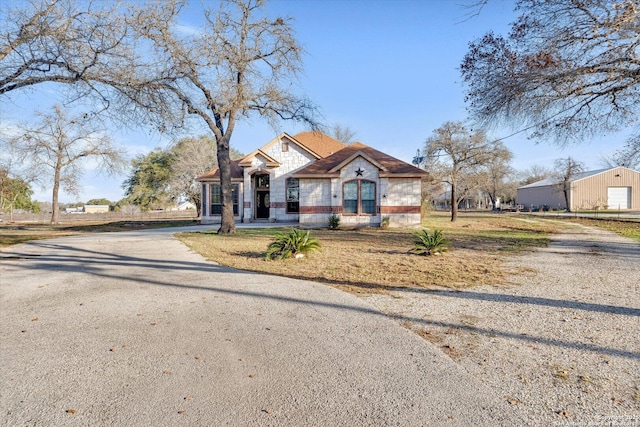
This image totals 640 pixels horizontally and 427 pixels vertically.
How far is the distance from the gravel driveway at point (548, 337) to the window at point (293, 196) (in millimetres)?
18676

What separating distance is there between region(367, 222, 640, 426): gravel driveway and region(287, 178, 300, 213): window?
1868 cm

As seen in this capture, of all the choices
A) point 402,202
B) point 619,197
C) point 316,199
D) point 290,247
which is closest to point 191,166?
point 316,199

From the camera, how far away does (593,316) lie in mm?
4930

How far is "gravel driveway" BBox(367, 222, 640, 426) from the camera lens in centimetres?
284

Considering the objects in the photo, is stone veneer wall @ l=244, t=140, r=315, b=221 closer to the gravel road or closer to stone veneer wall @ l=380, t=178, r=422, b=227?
stone veneer wall @ l=380, t=178, r=422, b=227

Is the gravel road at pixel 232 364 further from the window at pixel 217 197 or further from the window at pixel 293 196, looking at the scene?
the window at pixel 217 197

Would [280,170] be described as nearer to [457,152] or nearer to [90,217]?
[457,152]

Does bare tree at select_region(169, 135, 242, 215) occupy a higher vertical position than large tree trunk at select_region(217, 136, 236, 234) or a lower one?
higher

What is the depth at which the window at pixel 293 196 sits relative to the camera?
2520cm

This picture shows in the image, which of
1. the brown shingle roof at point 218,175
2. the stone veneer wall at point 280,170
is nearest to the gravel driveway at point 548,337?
the stone veneer wall at point 280,170

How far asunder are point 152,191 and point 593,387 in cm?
5156

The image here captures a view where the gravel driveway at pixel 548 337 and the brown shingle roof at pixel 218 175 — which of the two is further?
the brown shingle roof at pixel 218 175

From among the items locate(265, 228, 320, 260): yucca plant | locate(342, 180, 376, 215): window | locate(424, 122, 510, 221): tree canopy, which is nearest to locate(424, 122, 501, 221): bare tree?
Result: locate(424, 122, 510, 221): tree canopy

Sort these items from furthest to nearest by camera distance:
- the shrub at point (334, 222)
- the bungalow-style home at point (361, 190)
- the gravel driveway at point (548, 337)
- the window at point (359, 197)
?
1. the window at point (359, 197)
2. the bungalow-style home at point (361, 190)
3. the shrub at point (334, 222)
4. the gravel driveway at point (548, 337)
